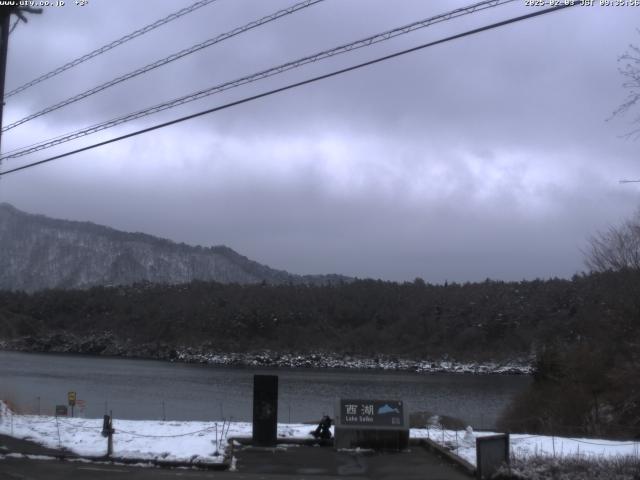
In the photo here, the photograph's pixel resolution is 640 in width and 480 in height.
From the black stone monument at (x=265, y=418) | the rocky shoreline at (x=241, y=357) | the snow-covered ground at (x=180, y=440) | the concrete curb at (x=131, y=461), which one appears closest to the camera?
the concrete curb at (x=131, y=461)

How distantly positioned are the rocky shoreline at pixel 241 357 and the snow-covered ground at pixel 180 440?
357 ft

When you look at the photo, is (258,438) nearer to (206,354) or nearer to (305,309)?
(206,354)

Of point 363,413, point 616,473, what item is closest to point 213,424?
point 363,413

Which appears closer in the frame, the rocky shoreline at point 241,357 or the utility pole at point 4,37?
the utility pole at point 4,37

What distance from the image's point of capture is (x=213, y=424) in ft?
75.0

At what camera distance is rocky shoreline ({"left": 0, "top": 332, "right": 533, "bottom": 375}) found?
13638 cm

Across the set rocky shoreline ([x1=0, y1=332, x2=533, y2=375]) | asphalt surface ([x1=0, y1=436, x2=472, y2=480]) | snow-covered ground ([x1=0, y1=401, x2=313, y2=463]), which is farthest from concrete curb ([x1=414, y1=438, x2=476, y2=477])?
rocky shoreline ([x1=0, y1=332, x2=533, y2=375])

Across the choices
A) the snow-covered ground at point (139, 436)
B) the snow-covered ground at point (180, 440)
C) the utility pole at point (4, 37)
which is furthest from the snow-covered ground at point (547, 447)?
the utility pole at point (4, 37)

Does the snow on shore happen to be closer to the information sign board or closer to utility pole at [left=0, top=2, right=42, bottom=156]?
the information sign board

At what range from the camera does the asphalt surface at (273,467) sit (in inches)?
617

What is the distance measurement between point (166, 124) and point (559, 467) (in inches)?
421

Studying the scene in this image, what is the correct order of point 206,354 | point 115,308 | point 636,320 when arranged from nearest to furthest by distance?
point 636,320
point 206,354
point 115,308

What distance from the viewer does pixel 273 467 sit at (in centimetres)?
1709

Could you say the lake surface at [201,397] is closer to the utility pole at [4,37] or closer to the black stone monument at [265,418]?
the black stone monument at [265,418]
